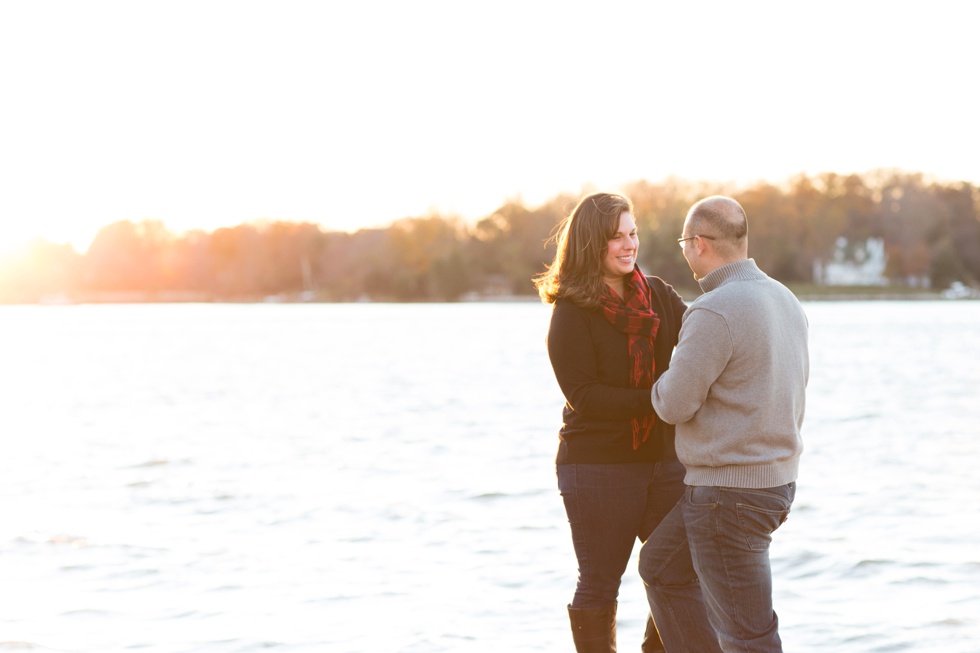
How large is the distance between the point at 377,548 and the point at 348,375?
23.2 meters

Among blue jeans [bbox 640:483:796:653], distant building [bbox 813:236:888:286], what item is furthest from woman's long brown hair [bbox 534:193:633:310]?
distant building [bbox 813:236:888:286]

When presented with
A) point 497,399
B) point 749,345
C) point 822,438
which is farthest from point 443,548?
point 497,399

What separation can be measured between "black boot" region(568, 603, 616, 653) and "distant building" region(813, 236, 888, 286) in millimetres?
106480

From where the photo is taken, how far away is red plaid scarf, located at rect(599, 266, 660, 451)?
379 cm

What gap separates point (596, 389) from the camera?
12.4 ft

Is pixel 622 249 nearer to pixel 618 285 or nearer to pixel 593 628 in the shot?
pixel 618 285

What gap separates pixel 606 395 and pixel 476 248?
109882 millimetres

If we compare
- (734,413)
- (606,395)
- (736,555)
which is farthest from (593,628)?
(734,413)

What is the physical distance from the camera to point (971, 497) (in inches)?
421

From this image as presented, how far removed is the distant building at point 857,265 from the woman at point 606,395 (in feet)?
349

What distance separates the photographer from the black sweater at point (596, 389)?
12.4ft

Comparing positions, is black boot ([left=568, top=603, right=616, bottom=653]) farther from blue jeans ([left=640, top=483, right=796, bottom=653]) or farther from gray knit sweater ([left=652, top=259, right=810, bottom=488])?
gray knit sweater ([left=652, top=259, right=810, bottom=488])

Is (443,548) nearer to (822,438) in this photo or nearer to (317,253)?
(822,438)

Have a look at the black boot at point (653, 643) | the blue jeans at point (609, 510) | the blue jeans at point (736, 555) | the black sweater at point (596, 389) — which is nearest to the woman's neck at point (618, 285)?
the black sweater at point (596, 389)
